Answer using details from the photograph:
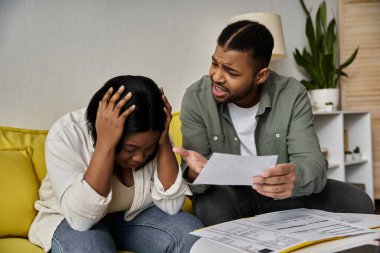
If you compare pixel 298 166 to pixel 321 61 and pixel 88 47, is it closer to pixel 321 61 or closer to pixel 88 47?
pixel 88 47

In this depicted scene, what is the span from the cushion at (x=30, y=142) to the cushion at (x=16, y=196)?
9 centimetres

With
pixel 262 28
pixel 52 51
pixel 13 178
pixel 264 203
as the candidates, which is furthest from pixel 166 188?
pixel 52 51

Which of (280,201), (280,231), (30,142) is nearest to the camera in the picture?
(280,231)

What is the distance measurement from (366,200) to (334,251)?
2.13 feet

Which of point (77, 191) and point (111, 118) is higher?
point (111, 118)

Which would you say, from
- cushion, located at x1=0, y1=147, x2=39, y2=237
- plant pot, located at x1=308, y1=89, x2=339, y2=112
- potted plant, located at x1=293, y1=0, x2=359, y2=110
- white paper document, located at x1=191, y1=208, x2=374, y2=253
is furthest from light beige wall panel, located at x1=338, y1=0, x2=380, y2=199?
cushion, located at x1=0, y1=147, x2=39, y2=237

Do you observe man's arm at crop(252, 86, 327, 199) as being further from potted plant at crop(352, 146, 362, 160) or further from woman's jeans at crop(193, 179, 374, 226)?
potted plant at crop(352, 146, 362, 160)

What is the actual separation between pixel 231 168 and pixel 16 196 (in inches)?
29.6

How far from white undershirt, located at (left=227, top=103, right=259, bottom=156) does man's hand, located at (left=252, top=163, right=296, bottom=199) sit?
39cm

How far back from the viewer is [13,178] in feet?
4.59

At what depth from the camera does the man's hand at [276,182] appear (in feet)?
3.50

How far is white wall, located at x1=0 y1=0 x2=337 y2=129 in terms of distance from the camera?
1.84 meters

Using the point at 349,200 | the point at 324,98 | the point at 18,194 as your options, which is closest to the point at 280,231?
the point at 349,200

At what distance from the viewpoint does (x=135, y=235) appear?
1271 millimetres
